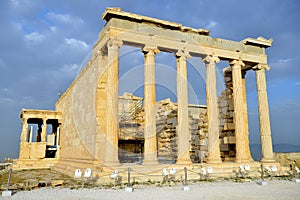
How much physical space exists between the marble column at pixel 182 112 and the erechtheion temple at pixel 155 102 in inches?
1.9

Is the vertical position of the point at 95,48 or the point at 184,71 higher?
the point at 95,48

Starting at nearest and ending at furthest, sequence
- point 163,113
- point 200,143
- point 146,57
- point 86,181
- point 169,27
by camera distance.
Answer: point 86,181 < point 146,57 < point 169,27 < point 200,143 < point 163,113

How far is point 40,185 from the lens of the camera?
402 inches

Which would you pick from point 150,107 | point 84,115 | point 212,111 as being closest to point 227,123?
point 212,111

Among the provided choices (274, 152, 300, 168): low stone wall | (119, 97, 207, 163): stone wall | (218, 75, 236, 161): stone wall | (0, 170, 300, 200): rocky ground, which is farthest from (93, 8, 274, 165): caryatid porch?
(119, 97, 207, 163): stone wall

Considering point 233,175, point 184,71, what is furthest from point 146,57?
point 233,175

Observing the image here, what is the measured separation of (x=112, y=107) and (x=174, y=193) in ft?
16.3

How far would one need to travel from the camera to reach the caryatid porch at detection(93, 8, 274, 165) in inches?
491

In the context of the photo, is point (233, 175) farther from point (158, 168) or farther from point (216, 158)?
point (158, 168)

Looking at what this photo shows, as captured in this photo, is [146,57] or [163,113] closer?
[146,57]

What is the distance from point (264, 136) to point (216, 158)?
4002 mm

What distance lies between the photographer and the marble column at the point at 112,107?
38.9 ft

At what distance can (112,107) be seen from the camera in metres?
12.2

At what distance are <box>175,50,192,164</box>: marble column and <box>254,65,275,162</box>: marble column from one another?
540 centimetres
